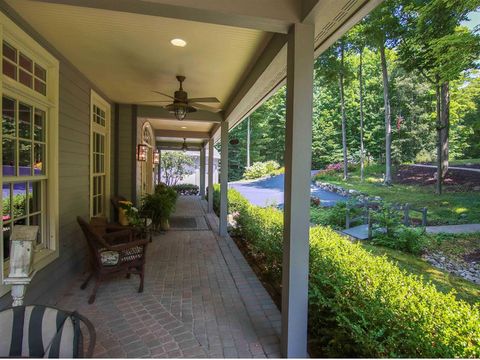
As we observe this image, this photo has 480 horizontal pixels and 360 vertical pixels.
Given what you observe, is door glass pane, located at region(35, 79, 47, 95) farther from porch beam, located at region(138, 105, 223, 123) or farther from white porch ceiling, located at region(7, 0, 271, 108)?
porch beam, located at region(138, 105, 223, 123)

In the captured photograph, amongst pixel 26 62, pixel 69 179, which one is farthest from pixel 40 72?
pixel 69 179

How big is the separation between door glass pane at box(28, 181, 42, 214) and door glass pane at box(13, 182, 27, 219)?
0.33 ft

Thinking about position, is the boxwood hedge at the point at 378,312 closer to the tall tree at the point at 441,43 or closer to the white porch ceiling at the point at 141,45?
the white porch ceiling at the point at 141,45

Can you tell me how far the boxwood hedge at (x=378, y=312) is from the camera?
1.50 m

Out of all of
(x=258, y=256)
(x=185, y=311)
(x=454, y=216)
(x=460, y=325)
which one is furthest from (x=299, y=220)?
(x=454, y=216)

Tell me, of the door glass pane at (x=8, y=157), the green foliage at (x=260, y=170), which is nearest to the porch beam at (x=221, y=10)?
the door glass pane at (x=8, y=157)

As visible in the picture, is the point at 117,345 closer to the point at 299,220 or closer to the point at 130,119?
the point at 299,220

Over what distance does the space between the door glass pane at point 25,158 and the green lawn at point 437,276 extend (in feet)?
13.2

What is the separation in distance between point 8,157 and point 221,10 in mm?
2170

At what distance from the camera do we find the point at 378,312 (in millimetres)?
1825

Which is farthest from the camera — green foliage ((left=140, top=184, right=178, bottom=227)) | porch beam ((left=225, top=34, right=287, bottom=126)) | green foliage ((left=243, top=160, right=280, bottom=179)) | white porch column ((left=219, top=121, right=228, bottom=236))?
green foliage ((left=243, top=160, right=280, bottom=179))

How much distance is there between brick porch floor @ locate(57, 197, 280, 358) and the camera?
7.55 feet

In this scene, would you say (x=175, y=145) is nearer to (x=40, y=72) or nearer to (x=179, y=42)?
(x=40, y=72)

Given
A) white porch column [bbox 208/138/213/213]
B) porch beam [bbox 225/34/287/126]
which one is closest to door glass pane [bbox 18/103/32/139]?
porch beam [bbox 225/34/287/126]
